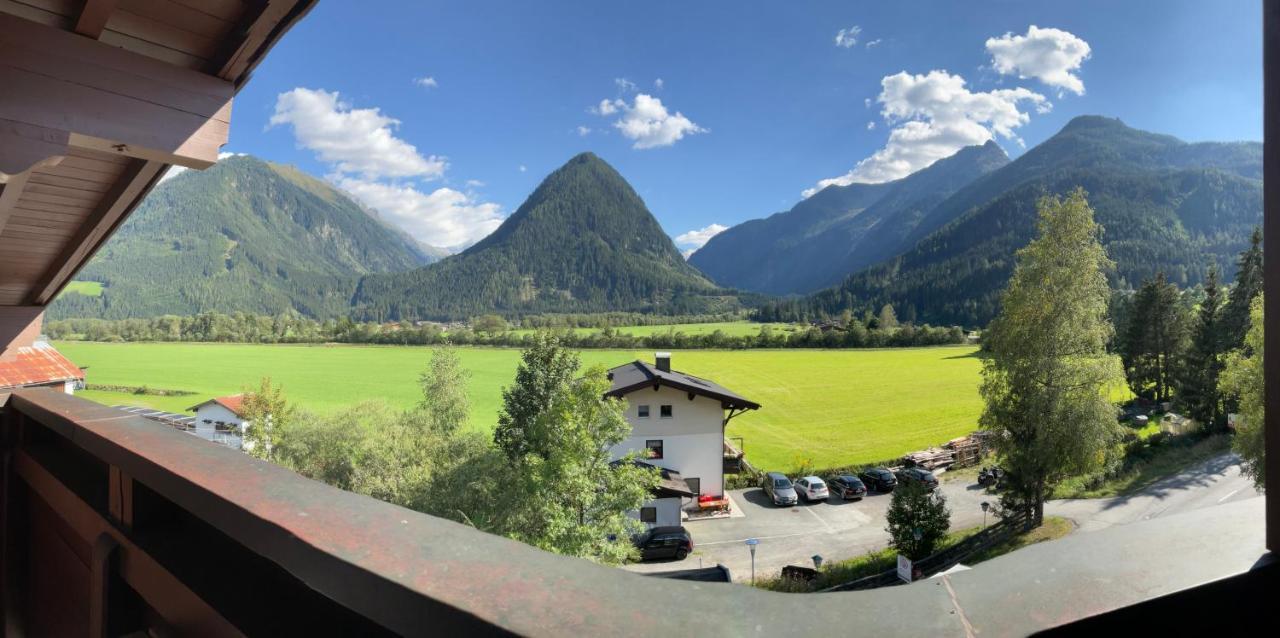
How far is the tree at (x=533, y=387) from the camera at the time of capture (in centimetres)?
1970

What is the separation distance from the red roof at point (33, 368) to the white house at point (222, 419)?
31.9 m

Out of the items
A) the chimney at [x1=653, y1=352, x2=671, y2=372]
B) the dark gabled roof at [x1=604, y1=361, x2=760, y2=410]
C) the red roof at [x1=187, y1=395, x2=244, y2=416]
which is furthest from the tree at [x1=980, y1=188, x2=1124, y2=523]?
the red roof at [x1=187, y1=395, x2=244, y2=416]

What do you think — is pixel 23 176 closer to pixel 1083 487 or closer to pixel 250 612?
pixel 250 612

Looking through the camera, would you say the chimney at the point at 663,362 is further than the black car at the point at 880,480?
Yes

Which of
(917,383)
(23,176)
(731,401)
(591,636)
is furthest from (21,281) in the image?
(917,383)

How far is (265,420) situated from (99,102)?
3338cm

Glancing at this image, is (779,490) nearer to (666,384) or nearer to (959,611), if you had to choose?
(666,384)

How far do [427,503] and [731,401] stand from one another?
38.9 feet

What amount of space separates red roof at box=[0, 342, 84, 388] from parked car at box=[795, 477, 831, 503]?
22.1m

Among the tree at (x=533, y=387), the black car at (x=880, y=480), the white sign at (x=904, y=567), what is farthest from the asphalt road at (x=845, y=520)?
the tree at (x=533, y=387)

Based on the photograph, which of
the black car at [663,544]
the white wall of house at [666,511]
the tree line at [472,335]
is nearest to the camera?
the black car at [663,544]

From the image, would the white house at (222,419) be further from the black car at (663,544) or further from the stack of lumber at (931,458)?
the stack of lumber at (931,458)

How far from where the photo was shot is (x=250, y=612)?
0.99 metres

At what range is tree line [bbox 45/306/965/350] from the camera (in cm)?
7988
